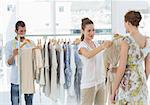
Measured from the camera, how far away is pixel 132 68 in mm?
2611

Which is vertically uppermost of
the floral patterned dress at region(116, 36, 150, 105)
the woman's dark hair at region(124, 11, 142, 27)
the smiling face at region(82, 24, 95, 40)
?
the woman's dark hair at region(124, 11, 142, 27)

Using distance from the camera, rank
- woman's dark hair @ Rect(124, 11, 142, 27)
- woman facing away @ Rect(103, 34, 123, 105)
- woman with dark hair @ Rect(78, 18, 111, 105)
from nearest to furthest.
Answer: woman's dark hair @ Rect(124, 11, 142, 27)
woman facing away @ Rect(103, 34, 123, 105)
woman with dark hair @ Rect(78, 18, 111, 105)

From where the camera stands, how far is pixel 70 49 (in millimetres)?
3568

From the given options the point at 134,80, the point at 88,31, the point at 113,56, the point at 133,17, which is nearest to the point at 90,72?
the point at 113,56

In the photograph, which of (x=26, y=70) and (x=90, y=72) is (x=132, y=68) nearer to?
(x=90, y=72)

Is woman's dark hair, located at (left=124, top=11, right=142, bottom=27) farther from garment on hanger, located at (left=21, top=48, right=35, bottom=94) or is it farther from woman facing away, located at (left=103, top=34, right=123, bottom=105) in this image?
garment on hanger, located at (left=21, top=48, right=35, bottom=94)

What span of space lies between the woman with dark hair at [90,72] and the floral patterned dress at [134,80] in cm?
42

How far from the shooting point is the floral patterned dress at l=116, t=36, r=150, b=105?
2.58 m

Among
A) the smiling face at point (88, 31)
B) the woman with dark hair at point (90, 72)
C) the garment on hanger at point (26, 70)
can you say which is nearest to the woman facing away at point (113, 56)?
the woman with dark hair at point (90, 72)

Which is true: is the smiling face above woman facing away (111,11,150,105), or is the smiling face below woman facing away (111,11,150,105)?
above

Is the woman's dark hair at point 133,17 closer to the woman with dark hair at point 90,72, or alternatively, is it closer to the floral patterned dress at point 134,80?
the floral patterned dress at point 134,80

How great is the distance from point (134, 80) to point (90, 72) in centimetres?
54

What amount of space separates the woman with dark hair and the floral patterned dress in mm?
417

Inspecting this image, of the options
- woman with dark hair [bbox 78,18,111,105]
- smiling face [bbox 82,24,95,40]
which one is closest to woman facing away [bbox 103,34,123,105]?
woman with dark hair [bbox 78,18,111,105]
